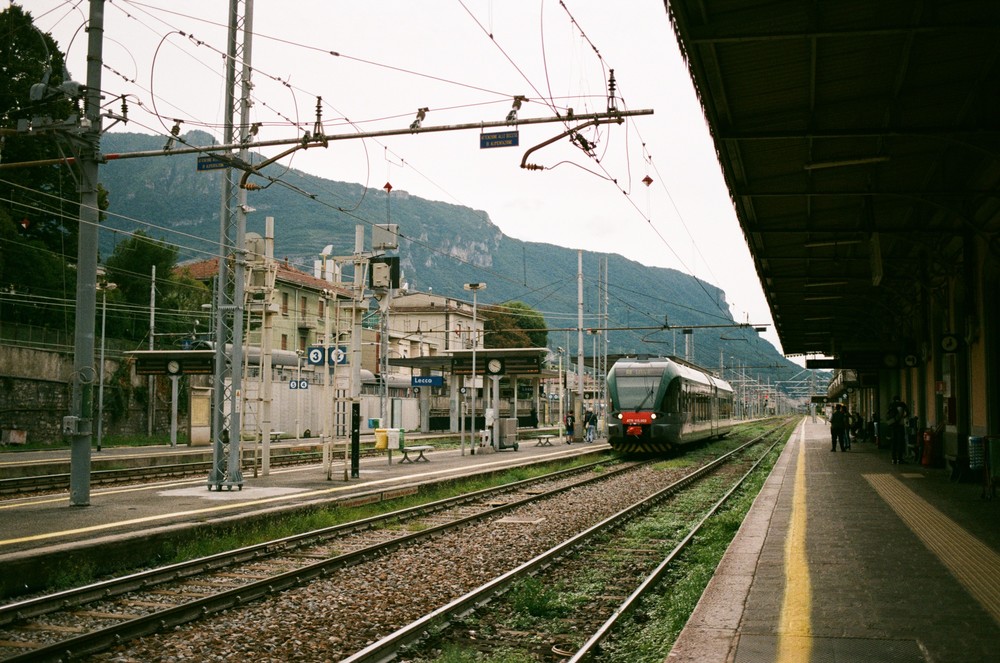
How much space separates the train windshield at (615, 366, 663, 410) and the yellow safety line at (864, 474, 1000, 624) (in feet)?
45.0

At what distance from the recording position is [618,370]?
2983cm

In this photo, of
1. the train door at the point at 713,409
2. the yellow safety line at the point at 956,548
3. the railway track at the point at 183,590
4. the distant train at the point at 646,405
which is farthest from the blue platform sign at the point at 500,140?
the train door at the point at 713,409

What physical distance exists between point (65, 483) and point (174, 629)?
14579 mm

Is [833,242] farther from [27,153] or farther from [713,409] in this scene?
[27,153]

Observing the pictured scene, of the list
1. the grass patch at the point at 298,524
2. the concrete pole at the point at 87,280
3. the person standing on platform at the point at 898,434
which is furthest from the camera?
the person standing on platform at the point at 898,434

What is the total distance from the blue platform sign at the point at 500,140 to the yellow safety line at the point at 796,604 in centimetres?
699

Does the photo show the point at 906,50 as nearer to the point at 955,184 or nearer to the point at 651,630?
the point at 651,630

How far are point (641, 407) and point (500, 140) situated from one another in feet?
53.2

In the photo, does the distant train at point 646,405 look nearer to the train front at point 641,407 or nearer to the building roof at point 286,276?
the train front at point 641,407

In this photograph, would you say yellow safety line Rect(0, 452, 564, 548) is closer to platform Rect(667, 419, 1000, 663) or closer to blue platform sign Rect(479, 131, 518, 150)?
blue platform sign Rect(479, 131, 518, 150)

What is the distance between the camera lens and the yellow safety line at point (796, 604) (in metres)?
5.86

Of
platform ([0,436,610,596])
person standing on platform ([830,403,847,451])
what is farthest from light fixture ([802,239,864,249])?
person standing on platform ([830,403,847,451])

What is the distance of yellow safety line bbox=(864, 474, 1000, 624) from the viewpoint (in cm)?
763

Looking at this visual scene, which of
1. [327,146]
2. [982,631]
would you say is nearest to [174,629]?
[982,631]
